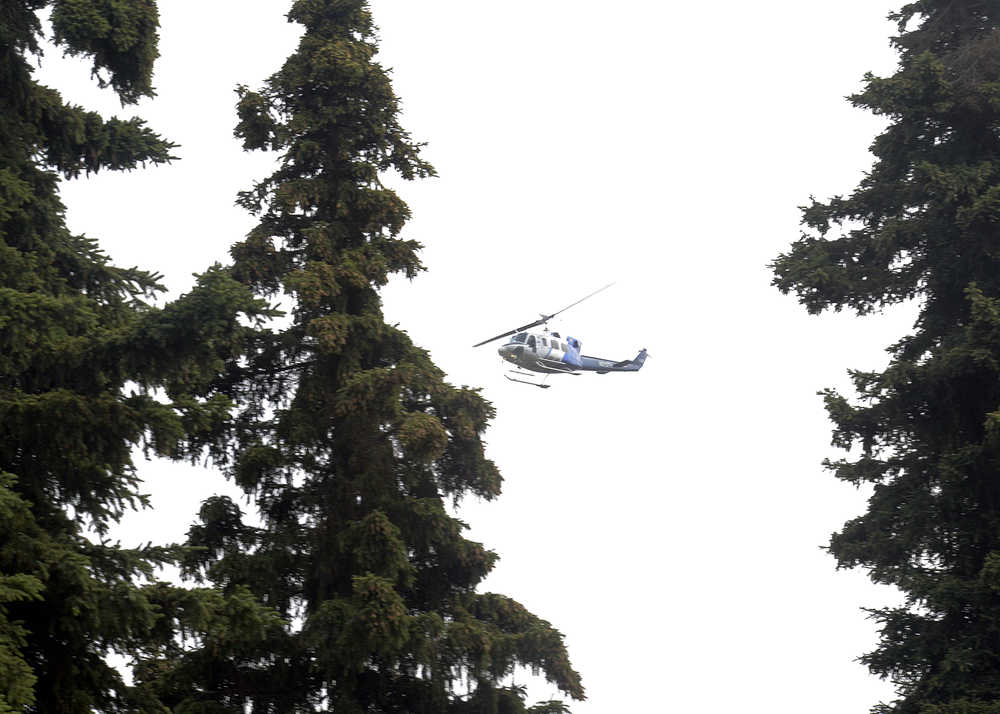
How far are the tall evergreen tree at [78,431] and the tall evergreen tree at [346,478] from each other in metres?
2.51

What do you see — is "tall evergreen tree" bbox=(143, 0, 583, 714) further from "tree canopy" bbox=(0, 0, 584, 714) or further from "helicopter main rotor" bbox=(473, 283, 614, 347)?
"helicopter main rotor" bbox=(473, 283, 614, 347)

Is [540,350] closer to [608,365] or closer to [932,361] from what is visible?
[608,365]

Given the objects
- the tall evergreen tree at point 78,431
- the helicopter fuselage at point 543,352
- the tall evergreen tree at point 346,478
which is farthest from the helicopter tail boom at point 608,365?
the tall evergreen tree at point 78,431

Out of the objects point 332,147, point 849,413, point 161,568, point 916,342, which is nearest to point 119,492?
point 161,568

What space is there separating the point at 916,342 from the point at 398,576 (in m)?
7.51

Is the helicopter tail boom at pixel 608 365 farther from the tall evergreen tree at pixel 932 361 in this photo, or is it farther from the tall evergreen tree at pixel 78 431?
the tall evergreen tree at pixel 78 431

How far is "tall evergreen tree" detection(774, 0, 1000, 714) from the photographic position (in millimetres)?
13211

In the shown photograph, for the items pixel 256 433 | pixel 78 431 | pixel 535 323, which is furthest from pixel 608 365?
pixel 78 431

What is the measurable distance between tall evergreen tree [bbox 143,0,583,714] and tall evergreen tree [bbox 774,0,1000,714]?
4.28 meters

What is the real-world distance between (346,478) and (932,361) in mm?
7386

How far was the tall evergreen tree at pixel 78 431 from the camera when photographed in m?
9.28

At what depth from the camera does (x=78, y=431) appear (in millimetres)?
9773

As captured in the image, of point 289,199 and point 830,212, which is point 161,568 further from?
point 830,212

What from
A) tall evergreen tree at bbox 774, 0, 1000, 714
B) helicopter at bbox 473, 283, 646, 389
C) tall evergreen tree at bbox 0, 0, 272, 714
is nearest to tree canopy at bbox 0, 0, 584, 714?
tall evergreen tree at bbox 0, 0, 272, 714
